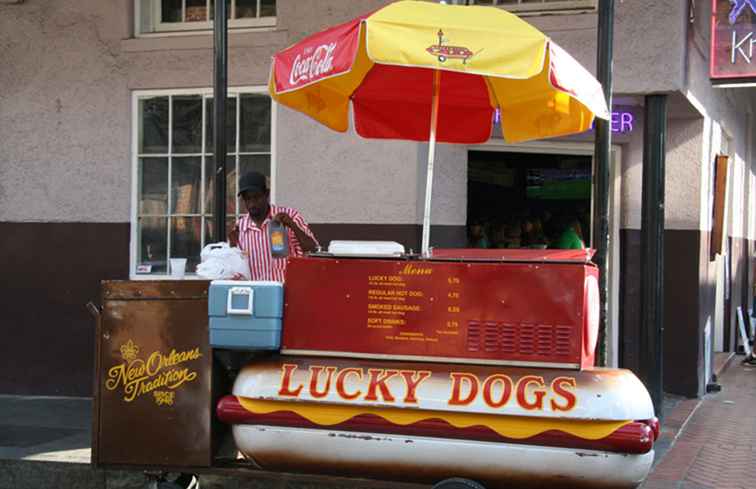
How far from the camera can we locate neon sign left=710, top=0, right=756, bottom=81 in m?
8.16

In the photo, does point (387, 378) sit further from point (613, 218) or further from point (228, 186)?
point (613, 218)

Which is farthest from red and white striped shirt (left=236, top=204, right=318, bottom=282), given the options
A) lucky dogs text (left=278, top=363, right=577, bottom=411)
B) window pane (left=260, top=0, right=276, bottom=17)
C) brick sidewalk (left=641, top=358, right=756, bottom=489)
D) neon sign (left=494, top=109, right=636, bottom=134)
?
neon sign (left=494, top=109, right=636, bottom=134)

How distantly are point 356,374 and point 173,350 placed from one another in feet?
3.56

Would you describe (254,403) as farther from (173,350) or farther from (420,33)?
(420,33)

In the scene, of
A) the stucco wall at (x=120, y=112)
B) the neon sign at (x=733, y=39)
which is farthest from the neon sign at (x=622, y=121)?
the neon sign at (x=733, y=39)

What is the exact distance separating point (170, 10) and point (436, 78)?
4715 mm

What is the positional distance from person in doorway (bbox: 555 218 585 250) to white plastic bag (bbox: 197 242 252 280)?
456 cm

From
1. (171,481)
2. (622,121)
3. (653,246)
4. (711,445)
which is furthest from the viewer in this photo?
(622,121)

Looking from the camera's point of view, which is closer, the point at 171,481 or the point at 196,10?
the point at 171,481

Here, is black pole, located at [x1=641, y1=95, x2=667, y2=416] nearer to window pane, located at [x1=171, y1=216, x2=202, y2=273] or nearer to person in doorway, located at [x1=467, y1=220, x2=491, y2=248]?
person in doorway, located at [x1=467, y1=220, x2=491, y2=248]

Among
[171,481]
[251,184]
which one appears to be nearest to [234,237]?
[251,184]

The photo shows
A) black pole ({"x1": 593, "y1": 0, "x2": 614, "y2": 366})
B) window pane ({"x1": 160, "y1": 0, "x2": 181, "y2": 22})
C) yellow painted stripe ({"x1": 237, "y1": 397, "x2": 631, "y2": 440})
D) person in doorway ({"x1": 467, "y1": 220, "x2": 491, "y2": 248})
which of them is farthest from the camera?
person in doorway ({"x1": 467, "y1": 220, "x2": 491, "y2": 248})

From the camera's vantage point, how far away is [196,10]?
29.9 ft

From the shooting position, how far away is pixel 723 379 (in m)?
10.6
